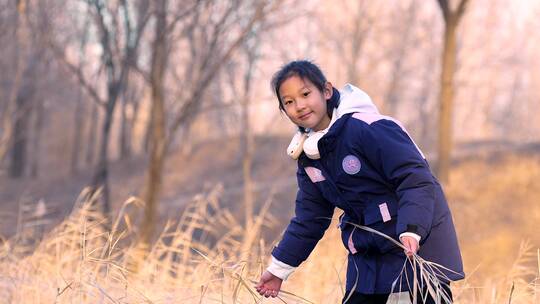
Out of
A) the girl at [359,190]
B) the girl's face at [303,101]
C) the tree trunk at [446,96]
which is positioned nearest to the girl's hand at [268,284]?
the girl at [359,190]

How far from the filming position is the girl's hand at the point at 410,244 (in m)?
2.25

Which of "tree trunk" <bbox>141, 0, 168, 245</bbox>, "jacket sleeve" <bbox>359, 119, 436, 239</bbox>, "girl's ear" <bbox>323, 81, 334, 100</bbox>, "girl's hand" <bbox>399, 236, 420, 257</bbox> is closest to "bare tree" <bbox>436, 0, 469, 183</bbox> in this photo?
"tree trunk" <bbox>141, 0, 168, 245</bbox>

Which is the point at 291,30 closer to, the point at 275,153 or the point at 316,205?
the point at 275,153

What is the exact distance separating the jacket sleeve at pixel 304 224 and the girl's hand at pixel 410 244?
62 centimetres

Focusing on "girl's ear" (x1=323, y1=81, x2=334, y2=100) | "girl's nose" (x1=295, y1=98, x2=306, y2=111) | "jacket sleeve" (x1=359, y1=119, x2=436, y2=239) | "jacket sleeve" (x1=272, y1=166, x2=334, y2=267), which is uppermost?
"girl's ear" (x1=323, y1=81, x2=334, y2=100)

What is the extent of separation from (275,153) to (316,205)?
19.3m

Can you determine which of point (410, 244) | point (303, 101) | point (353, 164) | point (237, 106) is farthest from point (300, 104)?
point (237, 106)

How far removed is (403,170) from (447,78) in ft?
28.6

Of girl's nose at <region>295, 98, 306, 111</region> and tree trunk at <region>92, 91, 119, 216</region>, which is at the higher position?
→ girl's nose at <region>295, 98, 306, 111</region>

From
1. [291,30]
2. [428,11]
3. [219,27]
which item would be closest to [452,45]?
[219,27]

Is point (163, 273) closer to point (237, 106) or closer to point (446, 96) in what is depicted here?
point (446, 96)

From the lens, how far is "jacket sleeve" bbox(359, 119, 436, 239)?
231 cm

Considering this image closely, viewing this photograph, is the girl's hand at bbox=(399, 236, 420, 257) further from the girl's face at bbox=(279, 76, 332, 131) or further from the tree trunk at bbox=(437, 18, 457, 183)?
the tree trunk at bbox=(437, 18, 457, 183)

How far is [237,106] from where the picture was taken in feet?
70.7
